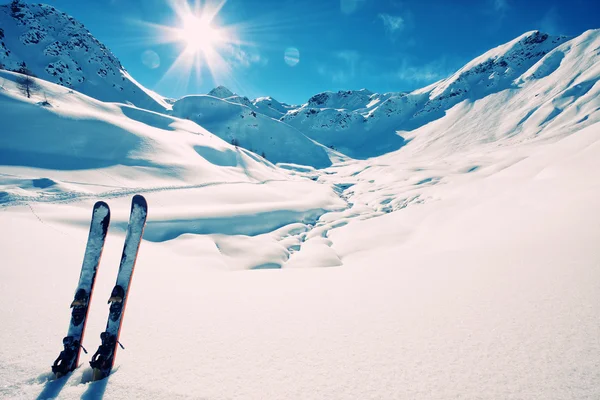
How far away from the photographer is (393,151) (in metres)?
117

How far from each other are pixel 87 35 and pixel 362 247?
20788 centimetres

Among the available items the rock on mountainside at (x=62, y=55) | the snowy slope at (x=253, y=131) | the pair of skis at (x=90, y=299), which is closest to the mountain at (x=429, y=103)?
the snowy slope at (x=253, y=131)

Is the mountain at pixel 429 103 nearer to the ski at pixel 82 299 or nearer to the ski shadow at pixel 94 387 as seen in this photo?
the ski at pixel 82 299

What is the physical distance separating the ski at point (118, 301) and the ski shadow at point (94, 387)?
0.28 feet

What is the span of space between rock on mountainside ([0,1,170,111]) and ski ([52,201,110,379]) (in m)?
135

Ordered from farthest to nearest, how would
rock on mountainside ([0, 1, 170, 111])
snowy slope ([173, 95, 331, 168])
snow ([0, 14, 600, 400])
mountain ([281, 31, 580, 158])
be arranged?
mountain ([281, 31, 580, 158]), rock on mountainside ([0, 1, 170, 111]), snowy slope ([173, 95, 331, 168]), snow ([0, 14, 600, 400])

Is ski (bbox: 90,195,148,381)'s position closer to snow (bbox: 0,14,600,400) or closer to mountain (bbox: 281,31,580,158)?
snow (bbox: 0,14,600,400)

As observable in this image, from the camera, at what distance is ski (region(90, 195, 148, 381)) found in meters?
2.77

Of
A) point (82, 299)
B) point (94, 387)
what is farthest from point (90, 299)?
point (94, 387)

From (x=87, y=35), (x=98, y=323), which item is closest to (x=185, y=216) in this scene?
(x=98, y=323)

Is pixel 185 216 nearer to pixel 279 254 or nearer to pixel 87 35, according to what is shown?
pixel 279 254

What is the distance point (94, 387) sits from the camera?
2.58 metres

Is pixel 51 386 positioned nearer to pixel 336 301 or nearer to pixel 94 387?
pixel 94 387

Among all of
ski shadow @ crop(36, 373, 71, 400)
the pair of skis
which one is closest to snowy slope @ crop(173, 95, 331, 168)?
the pair of skis
